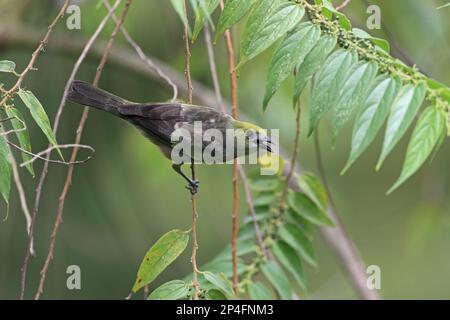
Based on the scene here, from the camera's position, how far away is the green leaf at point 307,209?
2984 millimetres

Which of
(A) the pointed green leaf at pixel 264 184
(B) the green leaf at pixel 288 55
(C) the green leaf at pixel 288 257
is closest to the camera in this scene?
(B) the green leaf at pixel 288 55

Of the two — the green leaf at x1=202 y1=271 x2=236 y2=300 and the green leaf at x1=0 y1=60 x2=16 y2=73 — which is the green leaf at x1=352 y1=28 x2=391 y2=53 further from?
the green leaf at x1=0 y1=60 x2=16 y2=73

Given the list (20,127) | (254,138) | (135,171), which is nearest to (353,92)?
(254,138)

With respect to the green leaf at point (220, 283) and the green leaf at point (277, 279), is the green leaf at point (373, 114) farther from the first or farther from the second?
the green leaf at point (277, 279)

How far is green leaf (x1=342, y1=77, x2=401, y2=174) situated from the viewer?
6.40ft

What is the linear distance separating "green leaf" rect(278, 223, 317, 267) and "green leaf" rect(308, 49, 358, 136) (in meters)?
1.02

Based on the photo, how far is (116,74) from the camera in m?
5.45

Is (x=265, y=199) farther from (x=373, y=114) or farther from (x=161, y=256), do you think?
(x=373, y=114)

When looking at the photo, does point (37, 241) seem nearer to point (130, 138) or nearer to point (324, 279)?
point (130, 138)

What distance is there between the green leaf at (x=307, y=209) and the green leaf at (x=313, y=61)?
1.02 m

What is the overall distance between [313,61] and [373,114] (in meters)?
0.23

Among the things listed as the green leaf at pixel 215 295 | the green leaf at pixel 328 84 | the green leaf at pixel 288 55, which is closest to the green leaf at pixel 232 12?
the green leaf at pixel 288 55

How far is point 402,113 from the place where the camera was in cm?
197

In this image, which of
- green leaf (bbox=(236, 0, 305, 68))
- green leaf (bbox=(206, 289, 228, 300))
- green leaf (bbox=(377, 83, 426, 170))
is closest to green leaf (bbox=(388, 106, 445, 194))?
green leaf (bbox=(377, 83, 426, 170))
